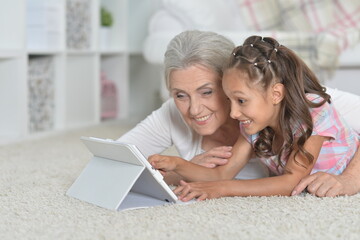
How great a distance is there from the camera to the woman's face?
1608mm

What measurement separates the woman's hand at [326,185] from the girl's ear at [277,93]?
0.72 ft

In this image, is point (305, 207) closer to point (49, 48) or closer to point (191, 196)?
point (191, 196)

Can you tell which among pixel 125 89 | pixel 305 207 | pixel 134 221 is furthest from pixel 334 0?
pixel 134 221

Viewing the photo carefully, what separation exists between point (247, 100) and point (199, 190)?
260mm

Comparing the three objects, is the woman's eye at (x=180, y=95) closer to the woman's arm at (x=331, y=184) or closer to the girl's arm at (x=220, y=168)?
the girl's arm at (x=220, y=168)

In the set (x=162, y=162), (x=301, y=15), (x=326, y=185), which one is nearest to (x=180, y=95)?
(x=162, y=162)

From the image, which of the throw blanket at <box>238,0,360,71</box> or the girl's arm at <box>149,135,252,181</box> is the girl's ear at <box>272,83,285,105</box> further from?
the throw blanket at <box>238,0,360,71</box>

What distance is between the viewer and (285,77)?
60.4 inches

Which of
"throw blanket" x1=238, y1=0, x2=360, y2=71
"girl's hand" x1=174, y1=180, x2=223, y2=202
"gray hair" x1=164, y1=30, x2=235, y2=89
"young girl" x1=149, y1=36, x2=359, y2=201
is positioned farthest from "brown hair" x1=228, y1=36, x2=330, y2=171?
"throw blanket" x1=238, y1=0, x2=360, y2=71

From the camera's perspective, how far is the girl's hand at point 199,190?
1.55m

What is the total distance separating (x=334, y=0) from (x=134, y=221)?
2469 mm

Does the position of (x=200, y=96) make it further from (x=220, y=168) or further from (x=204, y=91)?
(x=220, y=168)

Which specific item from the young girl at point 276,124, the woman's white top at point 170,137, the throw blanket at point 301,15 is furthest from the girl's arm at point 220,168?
the throw blanket at point 301,15

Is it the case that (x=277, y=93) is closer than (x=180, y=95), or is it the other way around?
(x=277, y=93)
